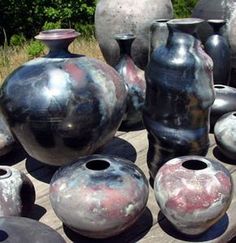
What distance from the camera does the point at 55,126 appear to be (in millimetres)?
1644

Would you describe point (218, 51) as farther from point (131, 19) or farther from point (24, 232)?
point (24, 232)

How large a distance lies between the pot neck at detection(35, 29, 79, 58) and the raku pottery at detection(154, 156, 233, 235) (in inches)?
21.9

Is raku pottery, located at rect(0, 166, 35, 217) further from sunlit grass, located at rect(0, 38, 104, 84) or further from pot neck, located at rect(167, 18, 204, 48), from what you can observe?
sunlit grass, located at rect(0, 38, 104, 84)

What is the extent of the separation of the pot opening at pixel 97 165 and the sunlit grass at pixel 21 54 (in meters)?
2.37

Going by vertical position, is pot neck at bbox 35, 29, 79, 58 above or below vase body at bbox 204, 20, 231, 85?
above

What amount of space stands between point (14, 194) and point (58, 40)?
53 centimetres

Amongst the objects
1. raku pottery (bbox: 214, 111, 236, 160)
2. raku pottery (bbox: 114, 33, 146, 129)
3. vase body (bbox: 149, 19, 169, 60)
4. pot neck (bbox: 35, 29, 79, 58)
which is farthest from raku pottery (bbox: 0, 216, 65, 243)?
vase body (bbox: 149, 19, 169, 60)

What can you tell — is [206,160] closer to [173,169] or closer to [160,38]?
[173,169]

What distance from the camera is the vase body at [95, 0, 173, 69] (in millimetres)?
2658

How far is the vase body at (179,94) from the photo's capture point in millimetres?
1562

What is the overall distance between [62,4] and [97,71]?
14.2 ft

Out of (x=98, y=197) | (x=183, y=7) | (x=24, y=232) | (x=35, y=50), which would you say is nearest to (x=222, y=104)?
(x=98, y=197)

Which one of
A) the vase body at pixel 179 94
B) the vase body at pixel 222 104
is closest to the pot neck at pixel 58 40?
the vase body at pixel 179 94

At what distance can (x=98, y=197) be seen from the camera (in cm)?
136
